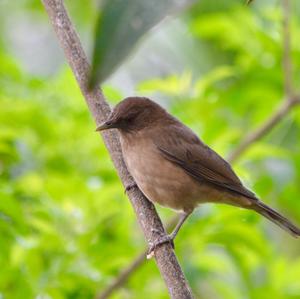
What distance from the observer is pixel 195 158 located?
13.0ft

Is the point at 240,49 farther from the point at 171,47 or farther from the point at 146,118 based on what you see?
the point at 171,47

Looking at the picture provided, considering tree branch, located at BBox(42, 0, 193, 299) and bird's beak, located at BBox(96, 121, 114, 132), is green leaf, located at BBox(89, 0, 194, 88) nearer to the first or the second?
tree branch, located at BBox(42, 0, 193, 299)

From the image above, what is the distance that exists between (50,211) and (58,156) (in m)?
0.48

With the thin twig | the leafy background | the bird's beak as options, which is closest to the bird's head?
the leafy background

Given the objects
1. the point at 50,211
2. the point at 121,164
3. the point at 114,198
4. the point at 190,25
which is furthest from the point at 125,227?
the point at 190,25

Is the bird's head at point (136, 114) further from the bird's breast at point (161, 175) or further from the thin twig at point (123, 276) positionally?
the thin twig at point (123, 276)

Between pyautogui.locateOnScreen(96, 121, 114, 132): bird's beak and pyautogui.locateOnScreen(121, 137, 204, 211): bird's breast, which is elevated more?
pyautogui.locateOnScreen(121, 137, 204, 211): bird's breast

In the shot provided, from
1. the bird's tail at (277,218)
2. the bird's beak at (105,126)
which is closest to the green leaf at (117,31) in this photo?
the bird's beak at (105,126)

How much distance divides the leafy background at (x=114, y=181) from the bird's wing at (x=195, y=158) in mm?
72

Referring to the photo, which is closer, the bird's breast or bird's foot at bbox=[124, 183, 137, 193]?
bird's foot at bbox=[124, 183, 137, 193]

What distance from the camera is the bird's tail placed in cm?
370

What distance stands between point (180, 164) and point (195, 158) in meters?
0.10

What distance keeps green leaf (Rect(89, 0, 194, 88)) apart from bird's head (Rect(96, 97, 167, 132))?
7.73 ft

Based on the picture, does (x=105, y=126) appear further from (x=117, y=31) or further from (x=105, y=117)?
(x=117, y=31)
